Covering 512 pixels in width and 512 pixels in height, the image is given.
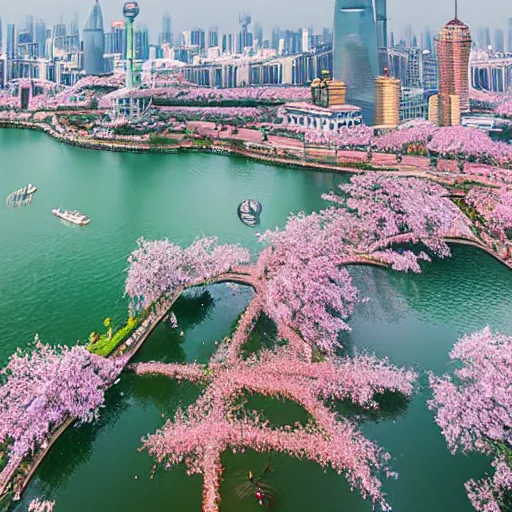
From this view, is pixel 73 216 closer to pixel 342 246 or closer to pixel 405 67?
pixel 342 246

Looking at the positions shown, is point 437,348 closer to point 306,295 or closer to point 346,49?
point 306,295

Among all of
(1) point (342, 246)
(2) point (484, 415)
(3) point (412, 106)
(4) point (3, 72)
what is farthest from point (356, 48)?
(4) point (3, 72)

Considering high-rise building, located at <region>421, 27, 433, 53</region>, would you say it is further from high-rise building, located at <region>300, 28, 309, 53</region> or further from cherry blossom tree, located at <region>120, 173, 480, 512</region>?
cherry blossom tree, located at <region>120, 173, 480, 512</region>

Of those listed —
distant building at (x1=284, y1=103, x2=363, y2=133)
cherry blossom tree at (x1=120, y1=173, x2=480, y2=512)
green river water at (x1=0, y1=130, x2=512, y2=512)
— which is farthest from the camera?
distant building at (x1=284, y1=103, x2=363, y2=133)

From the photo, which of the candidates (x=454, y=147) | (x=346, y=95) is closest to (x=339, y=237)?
(x=454, y=147)

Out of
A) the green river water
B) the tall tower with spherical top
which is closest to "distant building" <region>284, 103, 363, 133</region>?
the green river water

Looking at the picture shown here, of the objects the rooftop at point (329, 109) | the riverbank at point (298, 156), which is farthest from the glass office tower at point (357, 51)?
the riverbank at point (298, 156)

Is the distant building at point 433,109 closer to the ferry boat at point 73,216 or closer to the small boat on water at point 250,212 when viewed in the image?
the small boat on water at point 250,212
